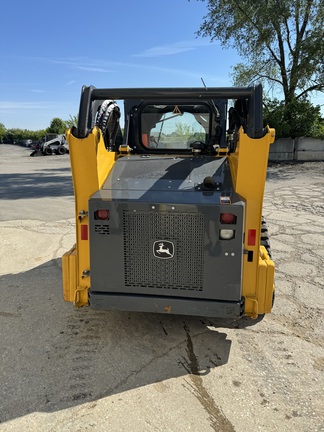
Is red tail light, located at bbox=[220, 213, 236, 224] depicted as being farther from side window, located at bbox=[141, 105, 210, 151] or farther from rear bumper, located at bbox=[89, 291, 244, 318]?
side window, located at bbox=[141, 105, 210, 151]

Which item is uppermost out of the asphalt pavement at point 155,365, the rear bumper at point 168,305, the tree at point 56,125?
the tree at point 56,125

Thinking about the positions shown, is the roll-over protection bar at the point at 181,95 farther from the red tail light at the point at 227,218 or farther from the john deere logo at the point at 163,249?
the john deere logo at the point at 163,249

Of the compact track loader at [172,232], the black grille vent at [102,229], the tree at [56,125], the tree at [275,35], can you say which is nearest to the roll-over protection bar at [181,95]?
the compact track loader at [172,232]

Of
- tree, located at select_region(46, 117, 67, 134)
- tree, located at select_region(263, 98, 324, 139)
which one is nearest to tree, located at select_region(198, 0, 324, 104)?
tree, located at select_region(263, 98, 324, 139)

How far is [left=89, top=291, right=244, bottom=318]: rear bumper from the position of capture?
289cm

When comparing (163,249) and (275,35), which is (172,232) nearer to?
(163,249)

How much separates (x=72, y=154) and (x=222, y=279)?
1600 millimetres

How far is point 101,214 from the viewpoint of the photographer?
2906 mm

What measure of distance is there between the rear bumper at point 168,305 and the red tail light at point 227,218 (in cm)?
68

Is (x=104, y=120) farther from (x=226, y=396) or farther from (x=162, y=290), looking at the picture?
(x=226, y=396)

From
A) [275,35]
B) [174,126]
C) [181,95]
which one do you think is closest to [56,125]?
[275,35]

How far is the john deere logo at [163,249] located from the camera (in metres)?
2.88

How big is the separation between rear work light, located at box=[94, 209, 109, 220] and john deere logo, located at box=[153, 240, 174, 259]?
0.46m

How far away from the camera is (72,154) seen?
9.56 feet
